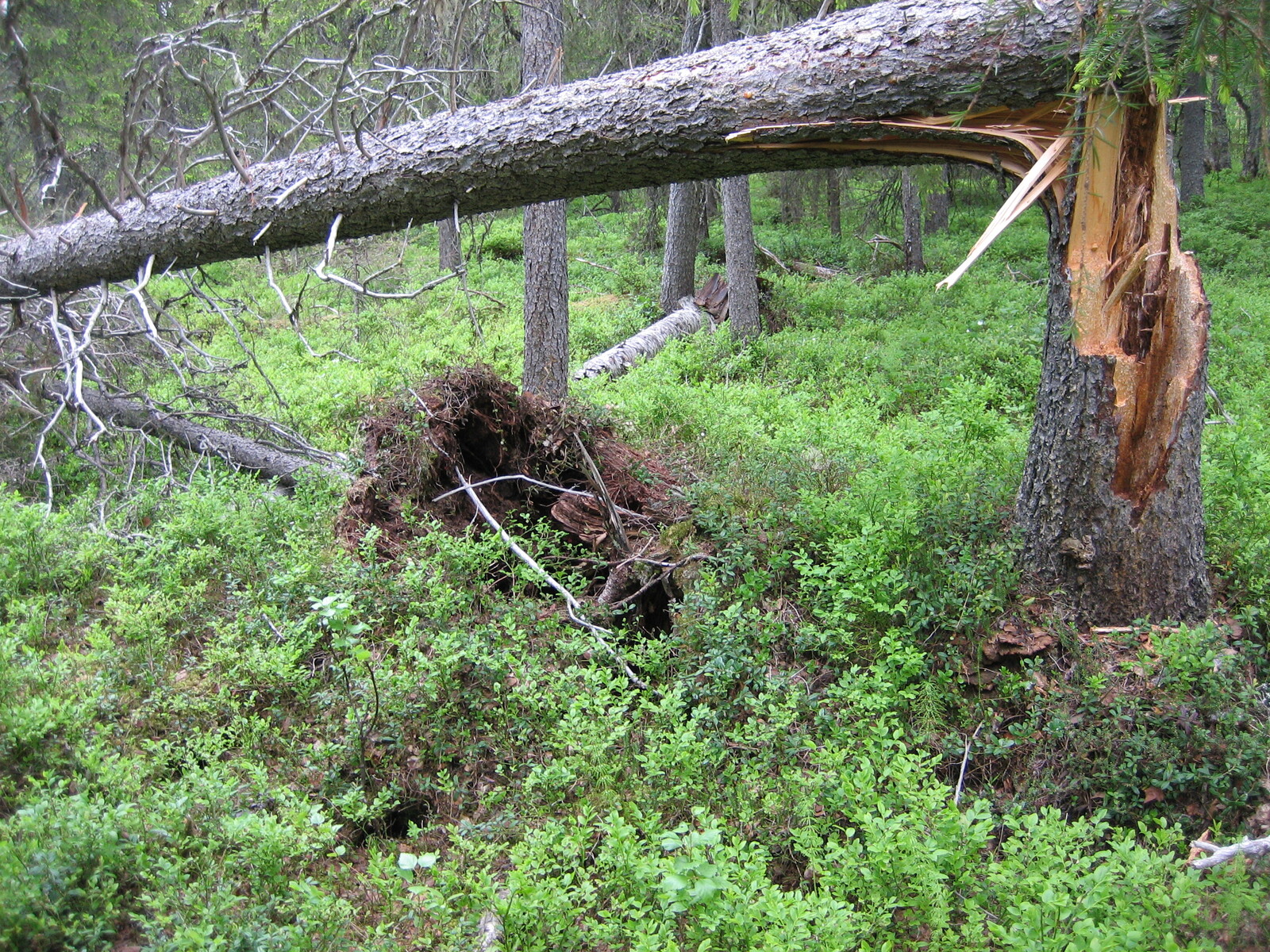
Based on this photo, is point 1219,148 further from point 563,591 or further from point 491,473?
point 563,591

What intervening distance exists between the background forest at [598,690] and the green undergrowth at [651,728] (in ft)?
0.07

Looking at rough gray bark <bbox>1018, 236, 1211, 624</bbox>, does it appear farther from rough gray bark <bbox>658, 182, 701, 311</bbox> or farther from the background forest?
rough gray bark <bbox>658, 182, 701, 311</bbox>

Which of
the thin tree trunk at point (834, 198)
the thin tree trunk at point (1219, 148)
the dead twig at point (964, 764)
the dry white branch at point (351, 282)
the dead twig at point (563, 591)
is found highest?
the thin tree trunk at point (1219, 148)

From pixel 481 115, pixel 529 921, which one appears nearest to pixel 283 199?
pixel 481 115

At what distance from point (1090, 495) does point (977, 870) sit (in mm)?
1972

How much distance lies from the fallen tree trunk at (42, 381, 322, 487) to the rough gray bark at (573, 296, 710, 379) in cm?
323

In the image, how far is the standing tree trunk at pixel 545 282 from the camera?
7.48 m

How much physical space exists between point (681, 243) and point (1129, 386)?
9.07 metres

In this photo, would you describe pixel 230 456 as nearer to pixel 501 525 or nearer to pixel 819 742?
pixel 501 525

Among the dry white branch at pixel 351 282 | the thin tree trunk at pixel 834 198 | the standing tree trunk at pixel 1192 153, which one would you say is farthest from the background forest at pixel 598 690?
Result: the standing tree trunk at pixel 1192 153

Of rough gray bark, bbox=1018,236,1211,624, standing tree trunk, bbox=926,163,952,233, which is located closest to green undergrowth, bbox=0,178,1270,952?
rough gray bark, bbox=1018,236,1211,624

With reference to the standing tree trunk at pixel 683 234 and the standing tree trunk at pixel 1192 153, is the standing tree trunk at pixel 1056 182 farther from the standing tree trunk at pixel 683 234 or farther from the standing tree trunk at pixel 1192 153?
the standing tree trunk at pixel 1192 153

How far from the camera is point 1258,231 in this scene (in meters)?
15.5

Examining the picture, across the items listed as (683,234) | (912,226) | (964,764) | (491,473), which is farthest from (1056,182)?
(912,226)
